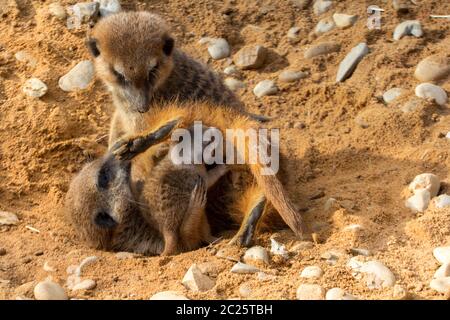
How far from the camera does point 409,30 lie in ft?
19.4

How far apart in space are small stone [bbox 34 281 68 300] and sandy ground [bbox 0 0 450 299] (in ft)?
0.20

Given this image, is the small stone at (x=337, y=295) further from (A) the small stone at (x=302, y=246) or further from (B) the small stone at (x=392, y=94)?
(B) the small stone at (x=392, y=94)

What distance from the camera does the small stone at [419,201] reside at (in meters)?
4.07

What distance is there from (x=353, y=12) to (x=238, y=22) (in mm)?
987

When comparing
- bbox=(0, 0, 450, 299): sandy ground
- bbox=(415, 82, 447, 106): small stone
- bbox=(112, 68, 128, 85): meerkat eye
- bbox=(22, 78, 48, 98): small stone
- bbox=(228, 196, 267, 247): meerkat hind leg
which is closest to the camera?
bbox=(0, 0, 450, 299): sandy ground

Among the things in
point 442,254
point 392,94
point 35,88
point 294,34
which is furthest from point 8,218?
point 294,34

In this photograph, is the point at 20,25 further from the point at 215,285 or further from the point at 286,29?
the point at 215,285

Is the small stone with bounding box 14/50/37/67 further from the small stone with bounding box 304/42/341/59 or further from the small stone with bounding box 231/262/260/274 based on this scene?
the small stone with bounding box 231/262/260/274

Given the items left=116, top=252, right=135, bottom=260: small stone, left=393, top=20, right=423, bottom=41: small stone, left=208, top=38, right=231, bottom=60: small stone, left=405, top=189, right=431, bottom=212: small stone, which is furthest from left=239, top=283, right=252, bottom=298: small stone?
left=393, top=20, right=423, bottom=41: small stone

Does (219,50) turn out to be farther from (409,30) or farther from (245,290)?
(245,290)

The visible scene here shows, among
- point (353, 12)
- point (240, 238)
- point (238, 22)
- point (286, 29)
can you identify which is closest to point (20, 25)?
point (238, 22)

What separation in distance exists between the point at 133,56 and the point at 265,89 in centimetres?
181

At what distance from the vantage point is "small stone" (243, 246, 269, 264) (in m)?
3.69

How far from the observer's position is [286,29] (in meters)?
6.32
